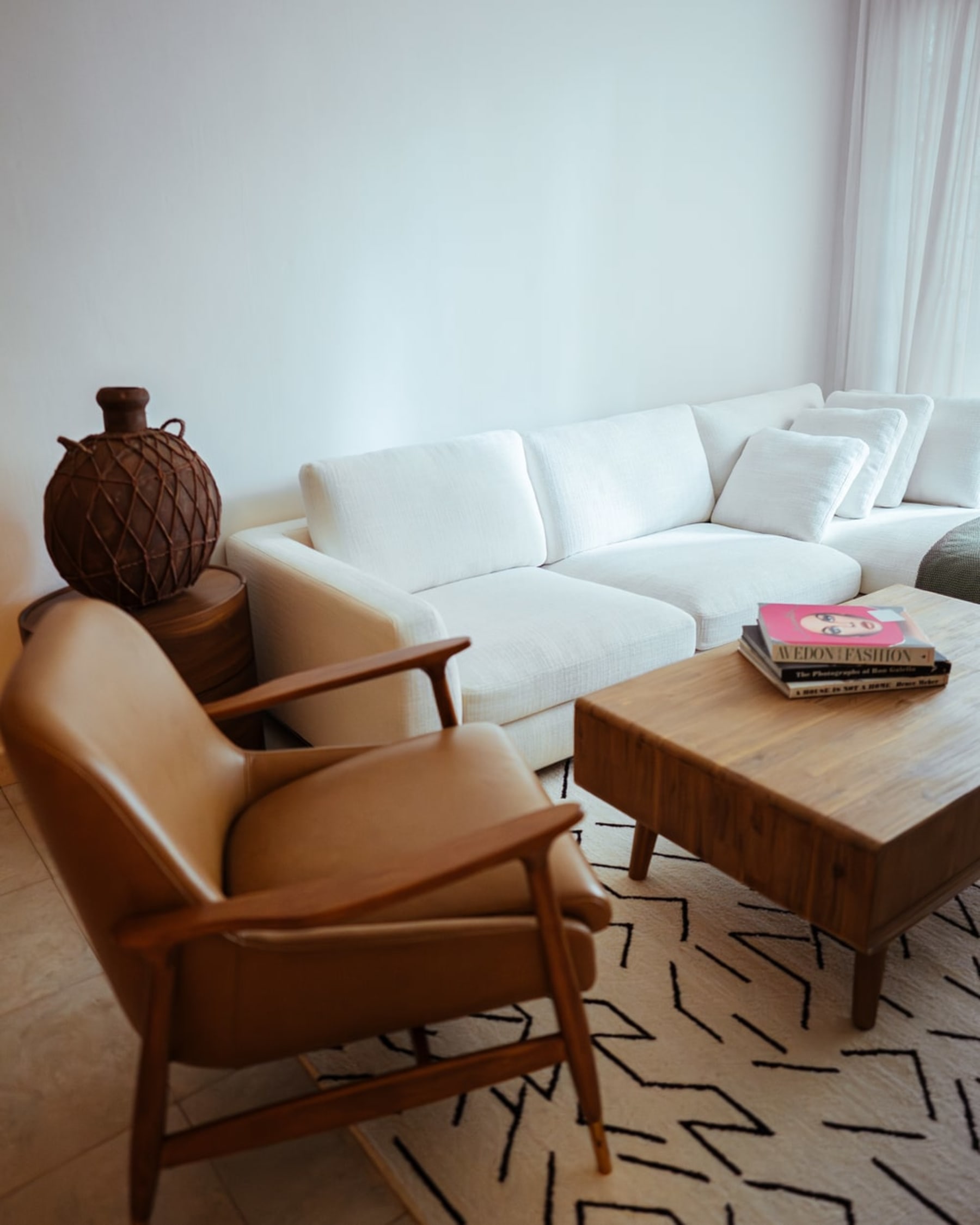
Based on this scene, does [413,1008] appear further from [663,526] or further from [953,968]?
[663,526]

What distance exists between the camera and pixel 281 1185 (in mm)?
1407

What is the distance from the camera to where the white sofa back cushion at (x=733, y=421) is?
3.58 m

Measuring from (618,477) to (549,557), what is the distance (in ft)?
1.18

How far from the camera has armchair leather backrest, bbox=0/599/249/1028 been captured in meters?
1.11

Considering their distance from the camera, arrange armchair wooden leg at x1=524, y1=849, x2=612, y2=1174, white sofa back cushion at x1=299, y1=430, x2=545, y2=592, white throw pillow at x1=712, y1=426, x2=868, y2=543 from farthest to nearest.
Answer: white throw pillow at x1=712, y1=426, x2=868, y2=543 < white sofa back cushion at x1=299, y1=430, x2=545, y2=592 < armchair wooden leg at x1=524, y1=849, x2=612, y2=1174

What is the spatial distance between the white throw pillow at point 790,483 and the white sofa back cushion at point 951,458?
354mm

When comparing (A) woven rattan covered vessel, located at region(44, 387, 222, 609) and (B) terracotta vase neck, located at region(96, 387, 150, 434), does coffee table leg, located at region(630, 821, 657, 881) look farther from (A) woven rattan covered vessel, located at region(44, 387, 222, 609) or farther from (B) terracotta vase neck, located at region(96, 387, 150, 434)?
(B) terracotta vase neck, located at region(96, 387, 150, 434)

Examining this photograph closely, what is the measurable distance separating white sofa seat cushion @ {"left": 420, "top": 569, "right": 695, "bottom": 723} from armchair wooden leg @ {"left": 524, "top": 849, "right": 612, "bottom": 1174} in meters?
0.99

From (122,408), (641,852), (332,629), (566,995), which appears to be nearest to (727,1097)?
(566,995)

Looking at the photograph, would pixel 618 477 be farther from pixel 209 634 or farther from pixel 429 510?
pixel 209 634

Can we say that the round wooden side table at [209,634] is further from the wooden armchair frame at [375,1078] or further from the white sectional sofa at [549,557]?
the wooden armchair frame at [375,1078]

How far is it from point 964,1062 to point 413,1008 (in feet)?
3.11

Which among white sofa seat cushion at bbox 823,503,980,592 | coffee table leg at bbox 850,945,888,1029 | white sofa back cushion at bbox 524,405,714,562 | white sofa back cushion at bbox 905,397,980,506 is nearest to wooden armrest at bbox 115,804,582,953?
coffee table leg at bbox 850,945,888,1029

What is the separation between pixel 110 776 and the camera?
1125mm
